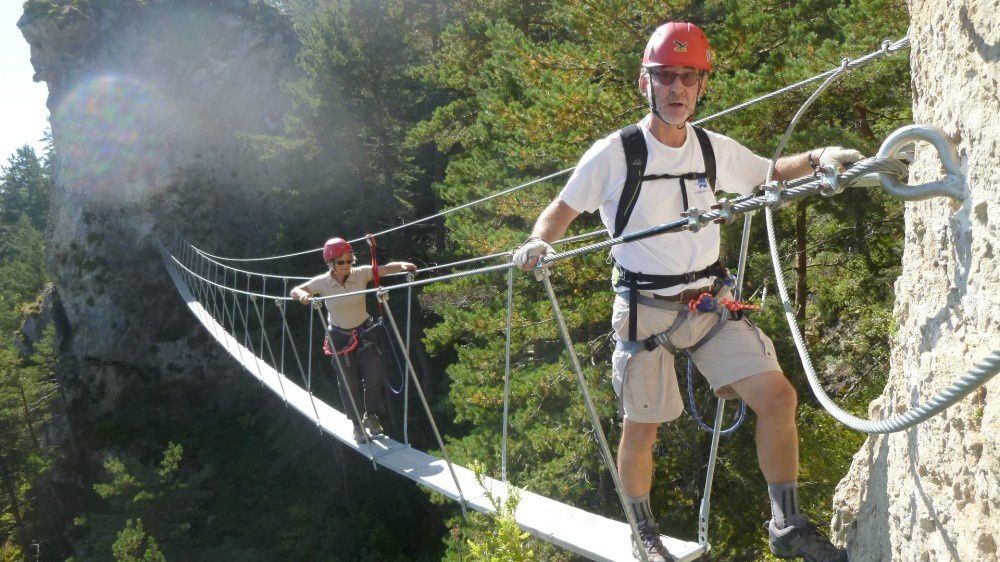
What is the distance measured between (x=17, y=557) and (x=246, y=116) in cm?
1104

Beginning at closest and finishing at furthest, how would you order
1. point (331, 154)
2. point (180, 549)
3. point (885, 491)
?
1. point (885, 491)
2. point (180, 549)
3. point (331, 154)

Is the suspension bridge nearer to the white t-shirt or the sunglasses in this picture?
the white t-shirt

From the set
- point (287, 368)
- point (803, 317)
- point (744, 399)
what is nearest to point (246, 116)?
point (287, 368)

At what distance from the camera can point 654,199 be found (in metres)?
1.71

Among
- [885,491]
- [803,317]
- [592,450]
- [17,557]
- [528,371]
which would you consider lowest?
[17,557]

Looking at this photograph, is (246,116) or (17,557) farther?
(246,116)

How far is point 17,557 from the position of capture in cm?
1520

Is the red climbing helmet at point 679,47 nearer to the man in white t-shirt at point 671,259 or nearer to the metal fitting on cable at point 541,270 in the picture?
the man in white t-shirt at point 671,259

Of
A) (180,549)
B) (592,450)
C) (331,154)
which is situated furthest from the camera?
(331,154)

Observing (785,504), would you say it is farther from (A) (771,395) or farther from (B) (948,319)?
(B) (948,319)

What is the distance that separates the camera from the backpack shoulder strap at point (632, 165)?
1.67 meters

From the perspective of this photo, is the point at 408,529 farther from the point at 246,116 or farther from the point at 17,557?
the point at 246,116

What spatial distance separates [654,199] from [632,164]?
10cm

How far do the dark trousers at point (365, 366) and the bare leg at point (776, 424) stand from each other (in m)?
2.67
